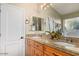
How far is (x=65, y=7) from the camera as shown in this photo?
1.43 m

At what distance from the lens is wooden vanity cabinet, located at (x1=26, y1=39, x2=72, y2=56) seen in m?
1.39

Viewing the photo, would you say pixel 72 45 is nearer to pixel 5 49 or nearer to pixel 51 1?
pixel 51 1

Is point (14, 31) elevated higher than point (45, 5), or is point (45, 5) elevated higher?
point (45, 5)

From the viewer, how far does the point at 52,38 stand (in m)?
1.47

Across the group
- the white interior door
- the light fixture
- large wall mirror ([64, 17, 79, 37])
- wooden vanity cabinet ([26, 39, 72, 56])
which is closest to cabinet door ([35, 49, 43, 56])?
wooden vanity cabinet ([26, 39, 72, 56])

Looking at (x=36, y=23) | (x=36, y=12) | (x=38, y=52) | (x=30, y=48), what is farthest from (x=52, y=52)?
(x=36, y=12)

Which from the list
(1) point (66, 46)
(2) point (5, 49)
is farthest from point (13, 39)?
(1) point (66, 46)

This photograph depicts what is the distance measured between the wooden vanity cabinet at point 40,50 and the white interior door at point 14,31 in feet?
0.27

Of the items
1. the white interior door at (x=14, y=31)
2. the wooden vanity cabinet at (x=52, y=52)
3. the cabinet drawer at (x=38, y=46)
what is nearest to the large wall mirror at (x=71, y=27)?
the wooden vanity cabinet at (x=52, y=52)

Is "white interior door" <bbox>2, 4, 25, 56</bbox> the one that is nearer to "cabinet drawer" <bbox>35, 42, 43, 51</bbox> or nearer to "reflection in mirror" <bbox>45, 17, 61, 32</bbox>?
"cabinet drawer" <bbox>35, 42, 43, 51</bbox>

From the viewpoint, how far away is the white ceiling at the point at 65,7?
1.41 meters

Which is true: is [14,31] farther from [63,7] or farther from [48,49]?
[63,7]

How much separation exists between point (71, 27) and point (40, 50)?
456 mm

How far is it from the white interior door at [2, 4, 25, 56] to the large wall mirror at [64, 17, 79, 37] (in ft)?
1.70
